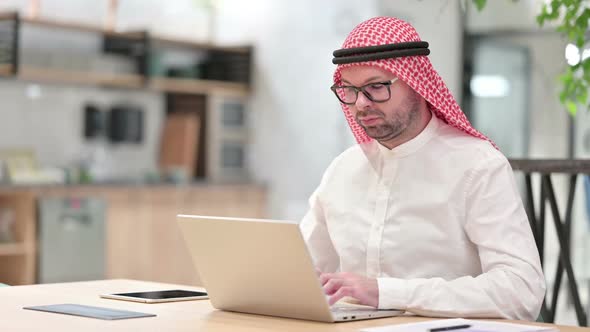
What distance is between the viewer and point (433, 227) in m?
2.45

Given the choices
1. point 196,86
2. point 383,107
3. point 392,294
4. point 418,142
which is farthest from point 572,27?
point 196,86

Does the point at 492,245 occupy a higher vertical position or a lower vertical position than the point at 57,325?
higher

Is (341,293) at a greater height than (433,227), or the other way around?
(433,227)

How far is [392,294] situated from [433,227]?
12.8 inches

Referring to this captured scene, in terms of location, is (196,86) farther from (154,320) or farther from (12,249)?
(154,320)

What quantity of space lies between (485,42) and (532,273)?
4928 mm

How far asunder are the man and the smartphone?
38 cm

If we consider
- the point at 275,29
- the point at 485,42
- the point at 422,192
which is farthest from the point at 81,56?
the point at 422,192

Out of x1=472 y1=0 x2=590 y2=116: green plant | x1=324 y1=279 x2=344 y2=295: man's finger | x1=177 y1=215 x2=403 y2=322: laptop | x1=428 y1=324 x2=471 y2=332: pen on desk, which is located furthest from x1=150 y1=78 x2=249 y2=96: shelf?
x1=428 y1=324 x2=471 y2=332: pen on desk

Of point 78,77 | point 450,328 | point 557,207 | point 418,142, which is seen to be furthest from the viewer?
point 78,77

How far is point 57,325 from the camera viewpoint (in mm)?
1981

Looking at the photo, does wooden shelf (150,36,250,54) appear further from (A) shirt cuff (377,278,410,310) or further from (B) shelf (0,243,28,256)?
(A) shirt cuff (377,278,410,310)

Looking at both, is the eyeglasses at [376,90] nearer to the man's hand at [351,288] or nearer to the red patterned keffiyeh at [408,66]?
the red patterned keffiyeh at [408,66]

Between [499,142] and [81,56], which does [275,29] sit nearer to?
[81,56]
